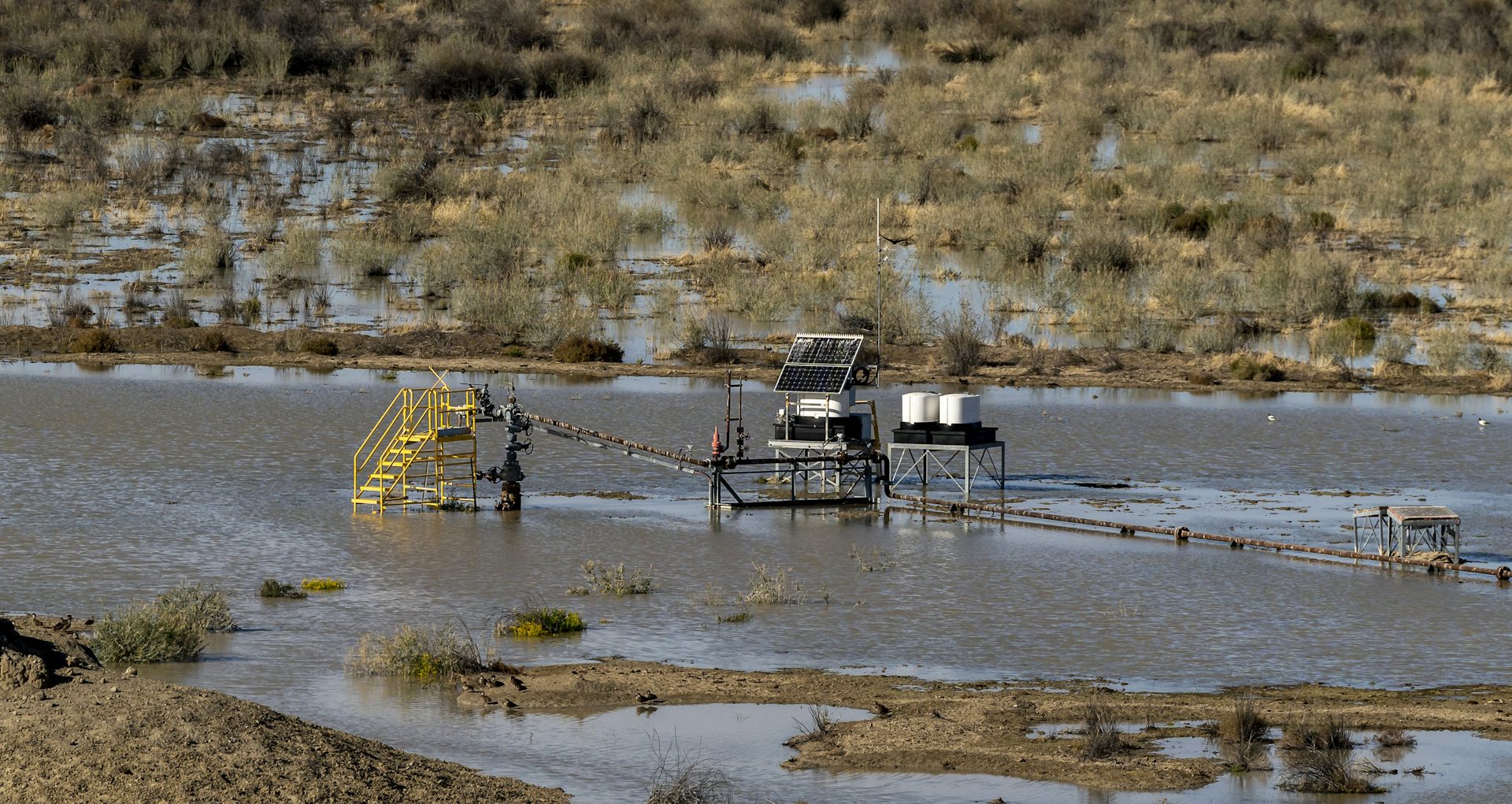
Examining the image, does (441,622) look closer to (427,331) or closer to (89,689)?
(89,689)

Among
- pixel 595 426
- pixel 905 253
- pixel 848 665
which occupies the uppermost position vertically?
pixel 905 253

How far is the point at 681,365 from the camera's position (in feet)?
139

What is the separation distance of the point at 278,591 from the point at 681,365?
1997 centimetres

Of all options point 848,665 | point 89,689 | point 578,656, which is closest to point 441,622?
point 578,656

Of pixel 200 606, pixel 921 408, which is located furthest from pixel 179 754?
pixel 921 408

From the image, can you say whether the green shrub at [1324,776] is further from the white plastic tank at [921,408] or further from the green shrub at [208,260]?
the green shrub at [208,260]

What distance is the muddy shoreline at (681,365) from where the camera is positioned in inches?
1607

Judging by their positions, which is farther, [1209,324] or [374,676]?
[1209,324]

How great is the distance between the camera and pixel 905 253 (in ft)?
181

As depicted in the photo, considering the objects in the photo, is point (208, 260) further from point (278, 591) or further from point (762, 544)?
point (278, 591)

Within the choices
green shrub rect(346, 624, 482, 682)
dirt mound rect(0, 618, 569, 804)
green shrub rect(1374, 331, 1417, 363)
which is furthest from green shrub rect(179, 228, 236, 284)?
dirt mound rect(0, 618, 569, 804)

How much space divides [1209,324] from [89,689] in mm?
34268

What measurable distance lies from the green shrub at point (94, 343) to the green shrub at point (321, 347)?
3873 millimetres

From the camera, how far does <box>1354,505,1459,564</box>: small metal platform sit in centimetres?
2481
